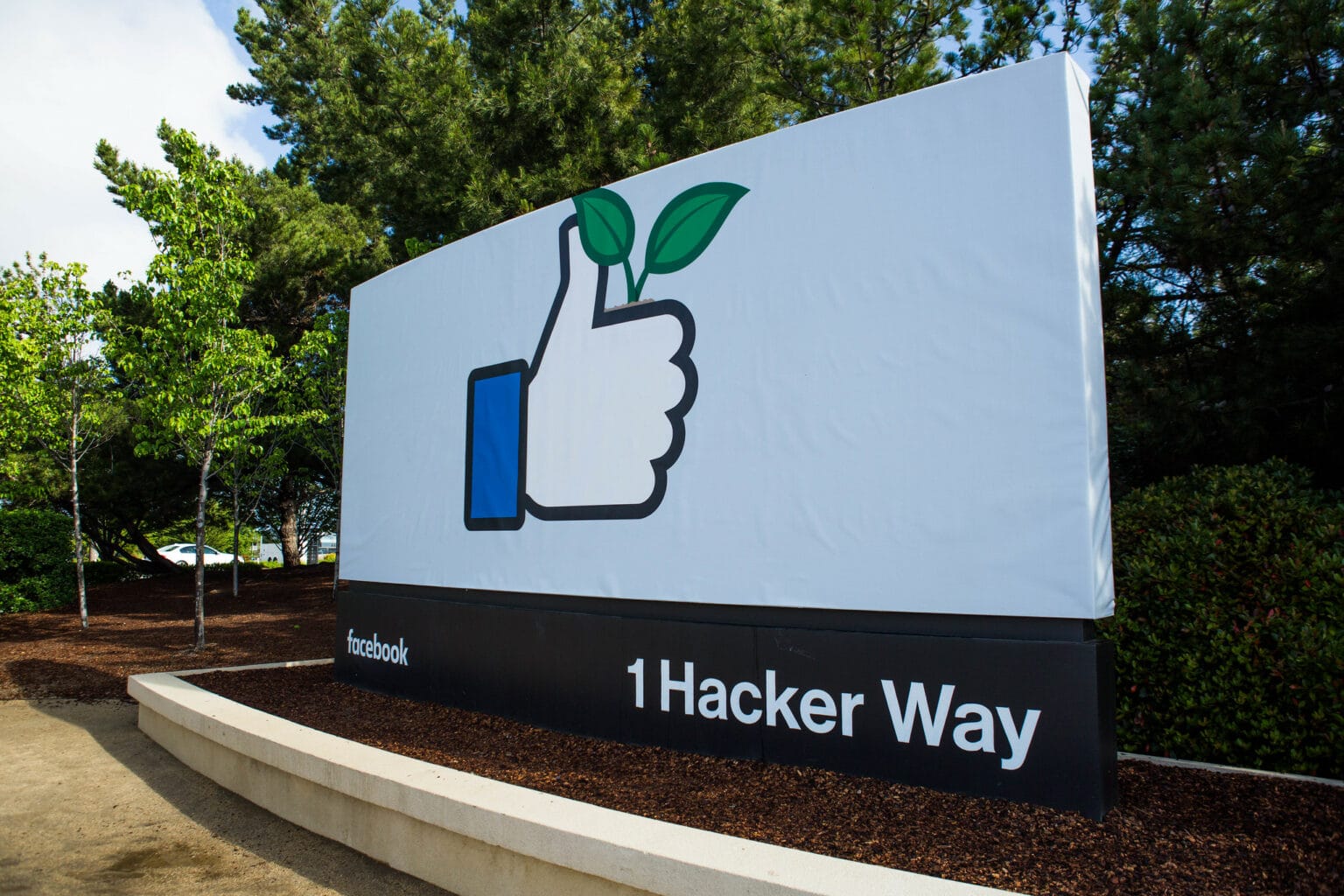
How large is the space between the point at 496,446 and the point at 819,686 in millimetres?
2625

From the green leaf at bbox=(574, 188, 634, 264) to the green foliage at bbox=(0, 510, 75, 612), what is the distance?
14.8 m

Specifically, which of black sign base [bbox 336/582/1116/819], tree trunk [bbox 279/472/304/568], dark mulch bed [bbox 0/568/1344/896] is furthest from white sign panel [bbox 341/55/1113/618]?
tree trunk [bbox 279/472/304/568]

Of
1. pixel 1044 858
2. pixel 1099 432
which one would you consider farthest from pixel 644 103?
pixel 1044 858

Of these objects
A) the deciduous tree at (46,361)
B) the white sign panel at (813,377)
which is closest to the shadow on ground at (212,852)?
the white sign panel at (813,377)

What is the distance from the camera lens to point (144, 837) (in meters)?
4.30

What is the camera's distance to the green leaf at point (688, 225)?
4480mm

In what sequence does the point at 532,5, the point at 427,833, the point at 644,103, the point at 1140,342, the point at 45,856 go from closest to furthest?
the point at 427,833 < the point at 45,856 < the point at 1140,342 < the point at 532,5 < the point at 644,103

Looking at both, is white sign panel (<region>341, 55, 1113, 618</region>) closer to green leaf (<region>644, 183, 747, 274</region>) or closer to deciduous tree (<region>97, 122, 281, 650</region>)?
green leaf (<region>644, 183, 747, 274</region>)

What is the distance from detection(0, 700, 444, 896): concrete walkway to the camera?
12.3 feet

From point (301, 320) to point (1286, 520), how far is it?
52.7 ft

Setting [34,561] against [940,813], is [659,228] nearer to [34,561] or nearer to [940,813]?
[940,813]

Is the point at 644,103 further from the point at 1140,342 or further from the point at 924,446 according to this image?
the point at 924,446

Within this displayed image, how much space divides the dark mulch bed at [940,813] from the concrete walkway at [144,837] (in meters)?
0.67

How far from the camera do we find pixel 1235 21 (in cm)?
611
